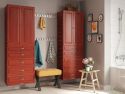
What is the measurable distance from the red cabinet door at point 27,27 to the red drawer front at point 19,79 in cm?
79

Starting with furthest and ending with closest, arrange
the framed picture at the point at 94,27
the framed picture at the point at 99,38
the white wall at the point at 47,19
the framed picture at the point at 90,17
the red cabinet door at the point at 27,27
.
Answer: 1. the framed picture at the point at 90,17
2. the framed picture at the point at 94,27
3. the framed picture at the point at 99,38
4. the white wall at the point at 47,19
5. the red cabinet door at the point at 27,27

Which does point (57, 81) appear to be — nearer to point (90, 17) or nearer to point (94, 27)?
point (94, 27)

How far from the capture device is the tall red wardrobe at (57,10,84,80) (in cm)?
639

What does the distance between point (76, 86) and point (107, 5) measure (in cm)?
236

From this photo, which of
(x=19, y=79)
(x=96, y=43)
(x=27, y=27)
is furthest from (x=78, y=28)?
(x=19, y=79)

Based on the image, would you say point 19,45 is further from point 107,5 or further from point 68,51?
point 107,5

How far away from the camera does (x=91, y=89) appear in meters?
6.01

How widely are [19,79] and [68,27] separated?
197 centimetres

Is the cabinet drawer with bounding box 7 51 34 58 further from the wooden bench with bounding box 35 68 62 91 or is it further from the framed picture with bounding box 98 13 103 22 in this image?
the framed picture with bounding box 98 13 103 22

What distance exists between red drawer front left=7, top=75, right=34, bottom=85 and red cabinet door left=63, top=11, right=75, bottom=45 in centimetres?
138

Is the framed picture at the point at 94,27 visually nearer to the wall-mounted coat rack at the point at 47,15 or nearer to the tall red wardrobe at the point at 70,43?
the tall red wardrobe at the point at 70,43

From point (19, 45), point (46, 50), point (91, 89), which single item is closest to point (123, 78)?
point (91, 89)

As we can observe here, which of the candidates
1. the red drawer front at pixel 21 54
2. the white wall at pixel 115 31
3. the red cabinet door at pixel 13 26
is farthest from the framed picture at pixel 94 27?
the red cabinet door at pixel 13 26

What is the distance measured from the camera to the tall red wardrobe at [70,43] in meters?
6.39
